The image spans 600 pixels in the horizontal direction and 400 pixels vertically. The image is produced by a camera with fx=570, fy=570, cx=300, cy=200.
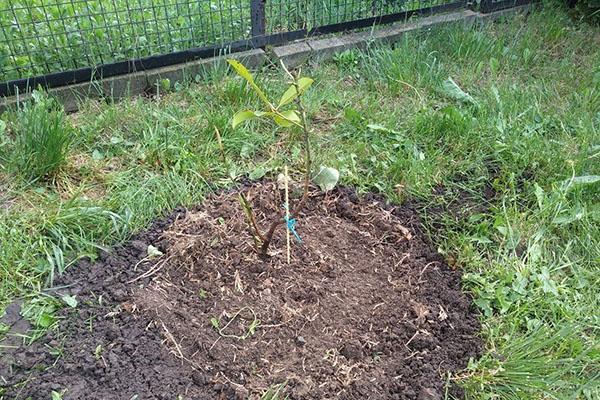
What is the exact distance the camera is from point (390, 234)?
260 cm

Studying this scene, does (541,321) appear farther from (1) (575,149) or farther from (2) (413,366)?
(1) (575,149)

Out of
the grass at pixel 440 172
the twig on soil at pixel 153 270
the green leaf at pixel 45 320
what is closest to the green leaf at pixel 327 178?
the grass at pixel 440 172

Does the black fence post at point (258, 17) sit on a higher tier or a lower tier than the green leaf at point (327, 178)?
higher

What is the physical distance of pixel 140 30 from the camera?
142 inches

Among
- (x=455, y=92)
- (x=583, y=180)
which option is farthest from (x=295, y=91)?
(x=455, y=92)

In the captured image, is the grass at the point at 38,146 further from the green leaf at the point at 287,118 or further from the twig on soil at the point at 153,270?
the green leaf at the point at 287,118

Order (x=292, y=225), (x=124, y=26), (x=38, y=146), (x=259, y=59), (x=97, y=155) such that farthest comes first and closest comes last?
(x=259, y=59)
(x=124, y=26)
(x=97, y=155)
(x=38, y=146)
(x=292, y=225)

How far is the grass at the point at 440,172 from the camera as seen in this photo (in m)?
2.28

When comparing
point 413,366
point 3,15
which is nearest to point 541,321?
point 413,366

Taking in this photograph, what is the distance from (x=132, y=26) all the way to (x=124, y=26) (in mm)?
163

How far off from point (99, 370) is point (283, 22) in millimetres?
2698

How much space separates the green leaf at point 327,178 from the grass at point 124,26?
1.37 metres

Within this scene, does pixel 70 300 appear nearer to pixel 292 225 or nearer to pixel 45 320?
pixel 45 320

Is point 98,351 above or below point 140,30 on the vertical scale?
below
